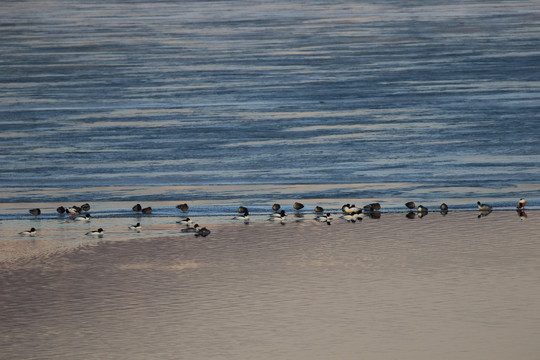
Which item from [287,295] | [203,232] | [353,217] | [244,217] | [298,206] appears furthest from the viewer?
[298,206]

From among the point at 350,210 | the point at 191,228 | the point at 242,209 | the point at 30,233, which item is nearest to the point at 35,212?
the point at 30,233

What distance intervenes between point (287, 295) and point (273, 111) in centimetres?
873

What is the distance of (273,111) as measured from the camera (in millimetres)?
14727

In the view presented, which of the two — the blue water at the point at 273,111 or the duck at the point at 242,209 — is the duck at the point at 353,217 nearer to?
the blue water at the point at 273,111

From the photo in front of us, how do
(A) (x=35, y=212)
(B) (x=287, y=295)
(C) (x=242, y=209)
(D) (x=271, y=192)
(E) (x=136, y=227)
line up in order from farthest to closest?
(D) (x=271, y=192) → (A) (x=35, y=212) → (C) (x=242, y=209) → (E) (x=136, y=227) → (B) (x=287, y=295)

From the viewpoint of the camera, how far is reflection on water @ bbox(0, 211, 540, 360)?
524 centimetres

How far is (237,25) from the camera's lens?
2756cm

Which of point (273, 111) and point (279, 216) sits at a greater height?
point (273, 111)

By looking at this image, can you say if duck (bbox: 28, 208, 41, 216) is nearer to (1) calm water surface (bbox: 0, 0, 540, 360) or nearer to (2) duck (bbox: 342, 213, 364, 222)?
(1) calm water surface (bbox: 0, 0, 540, 360)

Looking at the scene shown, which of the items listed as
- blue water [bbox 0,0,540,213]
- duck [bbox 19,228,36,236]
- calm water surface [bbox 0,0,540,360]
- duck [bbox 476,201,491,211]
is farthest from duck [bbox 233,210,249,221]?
duck [bbox 476,201,491,211]

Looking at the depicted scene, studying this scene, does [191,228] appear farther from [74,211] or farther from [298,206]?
[74,211]

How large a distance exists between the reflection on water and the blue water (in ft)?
5.48

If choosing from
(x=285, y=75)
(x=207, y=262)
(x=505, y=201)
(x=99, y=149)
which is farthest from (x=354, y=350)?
(x=285, y=75)

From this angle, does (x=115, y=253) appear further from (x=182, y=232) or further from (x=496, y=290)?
(x=496, y=290)
